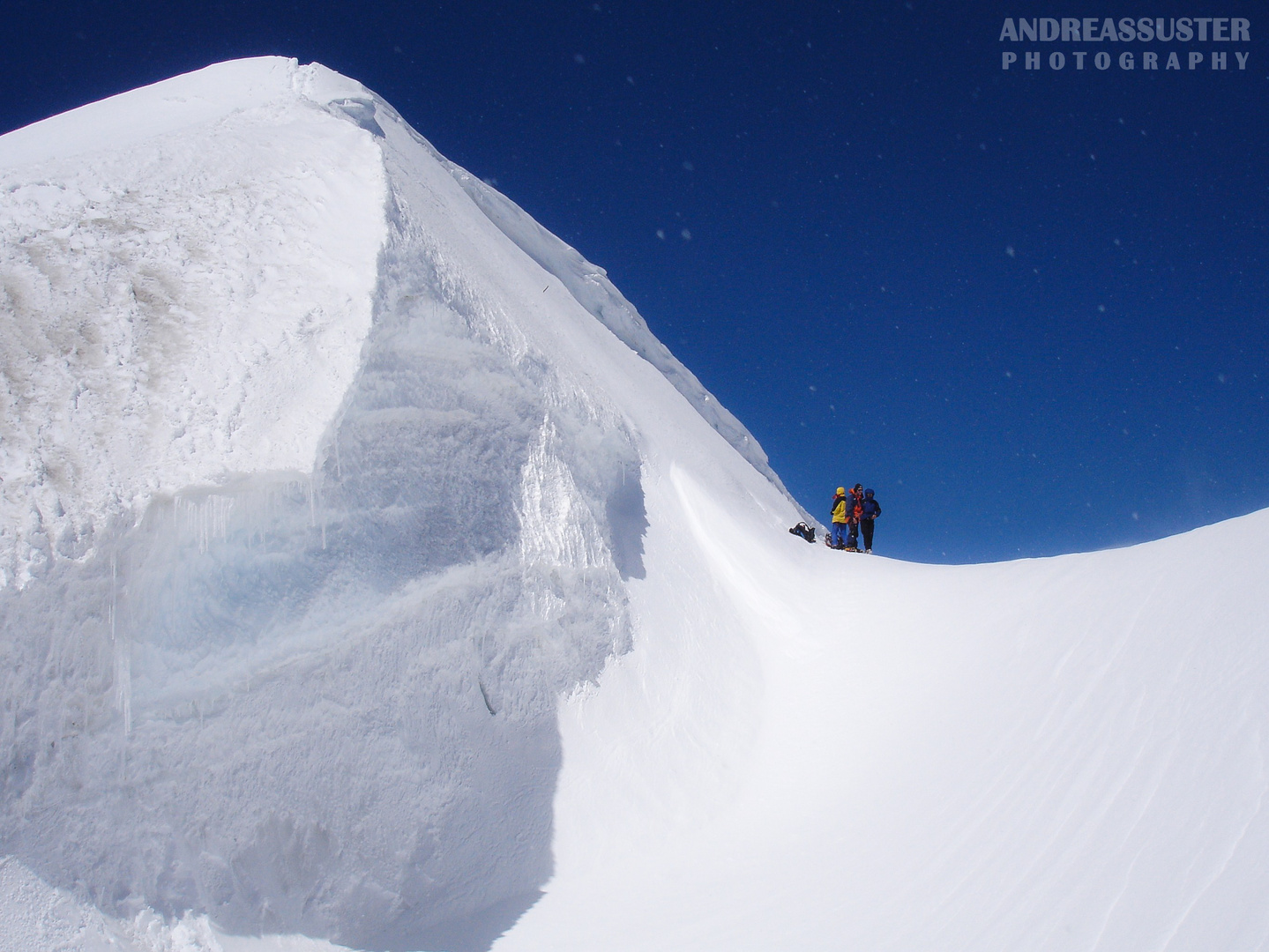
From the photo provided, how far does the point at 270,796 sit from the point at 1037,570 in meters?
6.34

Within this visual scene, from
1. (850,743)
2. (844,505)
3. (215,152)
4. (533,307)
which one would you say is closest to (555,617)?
(850,743)

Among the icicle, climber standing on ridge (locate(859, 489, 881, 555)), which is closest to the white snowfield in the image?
the icicle

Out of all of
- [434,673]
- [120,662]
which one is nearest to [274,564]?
[120,662]

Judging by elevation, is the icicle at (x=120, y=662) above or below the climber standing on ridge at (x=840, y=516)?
below

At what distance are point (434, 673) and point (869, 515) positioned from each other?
8502 millimetres

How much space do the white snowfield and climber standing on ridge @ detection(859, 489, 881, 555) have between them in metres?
4.68

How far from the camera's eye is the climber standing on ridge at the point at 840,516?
11.6 meters

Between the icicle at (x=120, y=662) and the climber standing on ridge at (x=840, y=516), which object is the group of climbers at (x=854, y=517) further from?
the icicle at (x=120, y=662)

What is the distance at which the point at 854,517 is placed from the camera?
37.8 ft

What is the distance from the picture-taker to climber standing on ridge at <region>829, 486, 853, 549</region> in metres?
11.6

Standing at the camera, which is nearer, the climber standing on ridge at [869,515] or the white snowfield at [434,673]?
the white snowfield at [434,673]

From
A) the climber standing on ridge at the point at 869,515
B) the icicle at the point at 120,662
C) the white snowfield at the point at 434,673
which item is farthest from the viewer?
the climber standing on ridge at the point at 869,515

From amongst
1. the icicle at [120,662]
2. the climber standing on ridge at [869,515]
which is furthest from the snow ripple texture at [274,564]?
the climber standing on ridge at [869,515]

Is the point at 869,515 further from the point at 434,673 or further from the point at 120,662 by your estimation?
the point at 120,662
